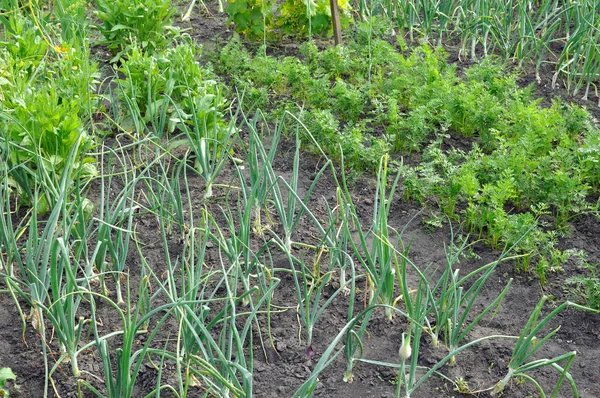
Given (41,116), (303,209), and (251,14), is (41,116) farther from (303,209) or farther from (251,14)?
(251,14)

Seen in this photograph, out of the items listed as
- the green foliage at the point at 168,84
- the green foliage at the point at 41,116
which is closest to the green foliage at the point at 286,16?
the green foliage at the point at 168,84

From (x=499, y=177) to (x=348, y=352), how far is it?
4.37 ft

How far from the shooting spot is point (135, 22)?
453cm

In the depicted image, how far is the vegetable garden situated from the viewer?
245 centimetres

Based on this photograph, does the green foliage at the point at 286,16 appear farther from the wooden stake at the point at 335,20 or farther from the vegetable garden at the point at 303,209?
the wooden stake at the point at 335,20

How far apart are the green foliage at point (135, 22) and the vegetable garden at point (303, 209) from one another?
2 centimetres

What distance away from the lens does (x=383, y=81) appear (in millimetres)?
4289

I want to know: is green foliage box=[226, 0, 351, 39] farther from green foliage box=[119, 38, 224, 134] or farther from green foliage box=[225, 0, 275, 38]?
green foliage box=[119, 38, 224, 134]

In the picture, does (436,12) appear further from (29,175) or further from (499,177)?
(29,175)

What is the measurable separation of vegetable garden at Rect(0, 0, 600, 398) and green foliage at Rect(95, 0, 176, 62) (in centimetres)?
2

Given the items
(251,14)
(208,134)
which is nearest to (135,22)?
(251,14)

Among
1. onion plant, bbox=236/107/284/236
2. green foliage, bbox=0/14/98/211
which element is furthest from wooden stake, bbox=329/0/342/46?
onion plant, bbox=236/107/284/236

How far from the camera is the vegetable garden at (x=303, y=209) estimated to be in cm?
245

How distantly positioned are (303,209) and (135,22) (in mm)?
2181
